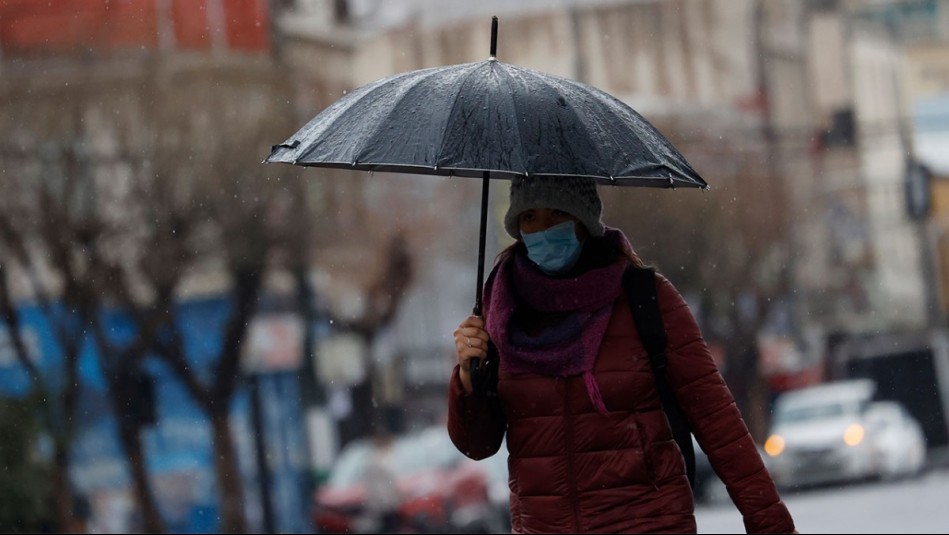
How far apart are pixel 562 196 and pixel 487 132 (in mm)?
264

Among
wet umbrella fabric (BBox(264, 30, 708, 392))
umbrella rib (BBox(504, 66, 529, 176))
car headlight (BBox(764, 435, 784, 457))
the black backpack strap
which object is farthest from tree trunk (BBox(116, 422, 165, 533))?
umbrella rib (BBox(504, 66, 529, 176))

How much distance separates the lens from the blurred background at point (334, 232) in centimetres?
1072

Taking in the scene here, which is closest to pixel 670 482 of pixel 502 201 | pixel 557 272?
pixel 557 272

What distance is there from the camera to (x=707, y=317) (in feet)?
46.5

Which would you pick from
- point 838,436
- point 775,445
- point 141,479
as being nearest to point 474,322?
point 141,479

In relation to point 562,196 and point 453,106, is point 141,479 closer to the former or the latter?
point 562,196

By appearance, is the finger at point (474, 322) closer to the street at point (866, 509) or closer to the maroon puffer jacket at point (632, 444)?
the maroon puffer jacket at point (632, 444)

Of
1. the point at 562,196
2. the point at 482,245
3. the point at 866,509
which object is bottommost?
the point at 866,509

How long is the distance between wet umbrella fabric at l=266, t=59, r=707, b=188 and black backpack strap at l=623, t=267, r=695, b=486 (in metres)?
0.19

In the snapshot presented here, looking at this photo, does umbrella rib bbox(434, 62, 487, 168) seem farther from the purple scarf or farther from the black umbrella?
the purple scarf

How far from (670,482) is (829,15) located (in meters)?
11.0

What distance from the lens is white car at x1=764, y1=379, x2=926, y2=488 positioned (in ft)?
59.0

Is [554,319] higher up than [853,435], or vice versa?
[554,319]

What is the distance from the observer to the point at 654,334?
323 centimetres
